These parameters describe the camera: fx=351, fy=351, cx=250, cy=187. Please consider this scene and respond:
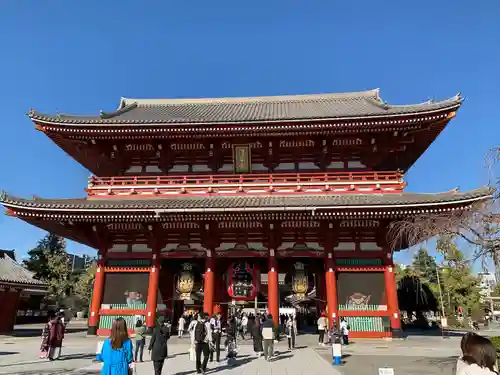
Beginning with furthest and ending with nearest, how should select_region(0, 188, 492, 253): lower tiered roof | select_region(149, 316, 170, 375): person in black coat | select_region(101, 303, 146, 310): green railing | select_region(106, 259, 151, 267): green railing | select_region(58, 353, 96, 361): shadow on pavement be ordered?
select_region(106, 259, 151, 267): green railing
select_region(101, 303, 146, 310): green railing
select_region(0, 188, 492, 253): lower tiered roof
select_region(58, 353, 96, 361): shadow on pavement
select_region(149, 316, 170, 375): person in black coat

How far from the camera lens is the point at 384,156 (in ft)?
66.7

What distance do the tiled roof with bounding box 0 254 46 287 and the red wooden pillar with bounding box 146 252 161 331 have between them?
12460mm

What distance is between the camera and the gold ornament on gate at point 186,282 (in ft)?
64.5

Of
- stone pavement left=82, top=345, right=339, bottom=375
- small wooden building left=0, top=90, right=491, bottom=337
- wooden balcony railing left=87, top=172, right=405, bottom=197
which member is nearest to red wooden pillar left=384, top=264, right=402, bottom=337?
small wooden building left=0, top=90, right=491, bottom=337

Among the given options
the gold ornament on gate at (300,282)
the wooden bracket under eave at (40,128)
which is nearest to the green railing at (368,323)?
the gold ornament on gate at (300,282)

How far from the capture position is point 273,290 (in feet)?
59.7

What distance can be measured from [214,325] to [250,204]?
6.02m

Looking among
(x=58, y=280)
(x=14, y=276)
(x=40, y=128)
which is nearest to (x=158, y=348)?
(x=40, y=128)

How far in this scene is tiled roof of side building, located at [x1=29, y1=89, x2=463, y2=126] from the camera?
1975 cm

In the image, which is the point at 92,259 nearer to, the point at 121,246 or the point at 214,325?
Answer: the point at 121,246

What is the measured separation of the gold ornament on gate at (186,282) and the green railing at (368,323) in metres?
8.53

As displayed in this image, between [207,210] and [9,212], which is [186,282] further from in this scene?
[9,212]

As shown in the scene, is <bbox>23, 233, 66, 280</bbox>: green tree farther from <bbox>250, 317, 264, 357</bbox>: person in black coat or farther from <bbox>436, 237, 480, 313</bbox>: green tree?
<bbox>436, 237, 480, 313</bbox>: green tree

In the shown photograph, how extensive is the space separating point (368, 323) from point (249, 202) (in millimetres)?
8535
